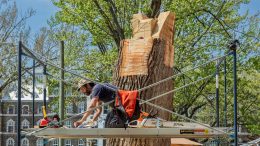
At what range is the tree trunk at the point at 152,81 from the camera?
10.3 meters

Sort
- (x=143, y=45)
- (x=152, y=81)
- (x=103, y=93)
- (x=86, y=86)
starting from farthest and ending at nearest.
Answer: (x=143, y=45) → (x=152, y=81) → (x=86, y=86) → (x=103, y=93)

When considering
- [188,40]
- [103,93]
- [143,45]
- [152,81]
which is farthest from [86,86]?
[188,40]

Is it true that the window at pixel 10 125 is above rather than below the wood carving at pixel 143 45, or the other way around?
below

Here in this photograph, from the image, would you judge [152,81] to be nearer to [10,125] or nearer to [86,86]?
[86,86]

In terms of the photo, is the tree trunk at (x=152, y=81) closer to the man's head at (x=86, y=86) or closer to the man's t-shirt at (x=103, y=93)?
the man's head at (x=86, y=86)

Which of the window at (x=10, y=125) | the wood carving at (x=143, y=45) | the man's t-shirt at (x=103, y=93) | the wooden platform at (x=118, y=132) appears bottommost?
the window at (x=10, y=125)

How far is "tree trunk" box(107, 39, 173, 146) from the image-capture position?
10266mm

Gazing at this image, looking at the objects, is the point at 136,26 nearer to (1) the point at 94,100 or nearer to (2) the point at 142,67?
(2) the point at 142,67

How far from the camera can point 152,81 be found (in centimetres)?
1033

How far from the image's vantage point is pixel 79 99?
32688mm

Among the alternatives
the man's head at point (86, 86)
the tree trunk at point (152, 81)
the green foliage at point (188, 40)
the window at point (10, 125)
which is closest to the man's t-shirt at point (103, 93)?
the man's head at point (86, 86)

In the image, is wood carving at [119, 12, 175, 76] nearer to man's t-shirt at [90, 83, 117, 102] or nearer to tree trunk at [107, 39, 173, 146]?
tree trunk at [107, 39, 173, 146]

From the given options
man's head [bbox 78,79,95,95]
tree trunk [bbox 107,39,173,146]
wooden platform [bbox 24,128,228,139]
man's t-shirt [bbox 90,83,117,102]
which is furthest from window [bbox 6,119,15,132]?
wooden platform [bbox 24,128,228,139]

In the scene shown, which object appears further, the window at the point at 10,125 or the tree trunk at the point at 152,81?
the window at the point at 10,125
